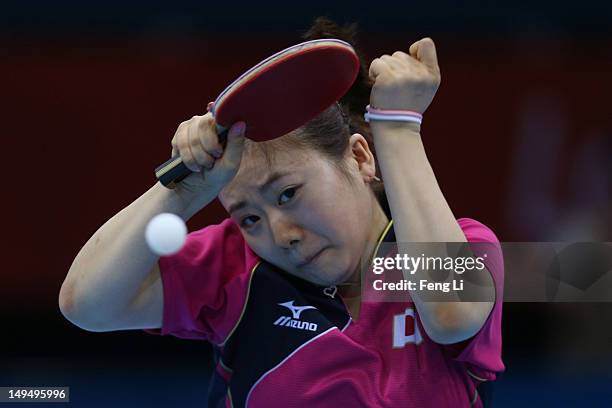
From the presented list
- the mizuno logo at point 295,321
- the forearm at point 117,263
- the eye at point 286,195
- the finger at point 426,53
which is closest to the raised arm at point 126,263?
the forearm at point 117,263

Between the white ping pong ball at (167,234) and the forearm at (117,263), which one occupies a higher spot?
the white ping pong ball at (167,234)

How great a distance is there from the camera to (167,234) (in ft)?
4.16

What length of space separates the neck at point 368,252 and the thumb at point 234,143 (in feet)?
1.05

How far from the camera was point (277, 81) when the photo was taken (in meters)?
1.28

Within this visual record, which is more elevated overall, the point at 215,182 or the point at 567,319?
the point at 215,182

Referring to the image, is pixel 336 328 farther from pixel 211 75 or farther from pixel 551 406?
pixel 211 75

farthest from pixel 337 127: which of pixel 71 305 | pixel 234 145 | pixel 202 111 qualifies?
pixel 202 111

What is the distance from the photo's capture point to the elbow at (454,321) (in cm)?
136

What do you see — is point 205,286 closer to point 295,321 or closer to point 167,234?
point 295,321

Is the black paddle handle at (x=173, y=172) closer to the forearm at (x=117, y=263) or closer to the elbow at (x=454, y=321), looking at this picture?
the forearm at (x=117, y=263)

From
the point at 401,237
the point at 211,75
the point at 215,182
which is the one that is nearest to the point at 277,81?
the point at 215,182

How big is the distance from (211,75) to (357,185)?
7.38ft

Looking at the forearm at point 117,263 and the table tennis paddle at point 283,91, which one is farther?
the forearm at point 117,263

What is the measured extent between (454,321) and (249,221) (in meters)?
0.37
